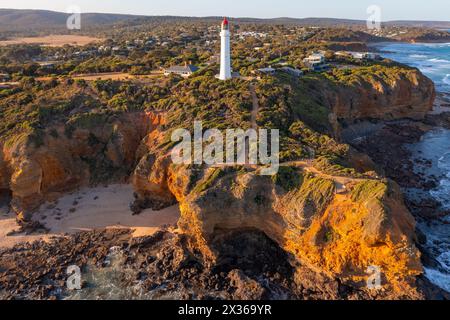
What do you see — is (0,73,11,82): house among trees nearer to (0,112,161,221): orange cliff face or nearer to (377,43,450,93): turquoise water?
(0,112,161,221): orange cliff face

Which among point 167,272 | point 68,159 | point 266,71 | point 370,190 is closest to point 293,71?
point 266,71

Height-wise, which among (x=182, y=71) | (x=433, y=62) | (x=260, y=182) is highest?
(x=433, y=62)

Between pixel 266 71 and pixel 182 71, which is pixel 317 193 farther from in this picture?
pixel 182 71

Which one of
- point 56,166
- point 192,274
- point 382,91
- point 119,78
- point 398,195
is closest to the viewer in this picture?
point 398,195

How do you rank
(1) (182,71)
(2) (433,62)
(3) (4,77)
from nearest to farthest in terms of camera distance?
(1) (182,71) < (3) (4,77) < (2) (433,62)

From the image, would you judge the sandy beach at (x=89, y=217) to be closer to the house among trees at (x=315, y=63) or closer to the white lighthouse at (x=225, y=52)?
the white lighthouse at (x=225, y=52)

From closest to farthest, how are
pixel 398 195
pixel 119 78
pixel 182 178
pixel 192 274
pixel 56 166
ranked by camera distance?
pixel 398 195 → pixel 192 274 → pixel 182 178 → pixel 56 166 → pixel 119 78

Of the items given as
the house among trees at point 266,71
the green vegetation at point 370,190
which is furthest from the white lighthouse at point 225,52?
the green vegetation at point 370,190

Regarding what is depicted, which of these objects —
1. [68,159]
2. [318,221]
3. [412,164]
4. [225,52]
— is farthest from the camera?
[412,164]
